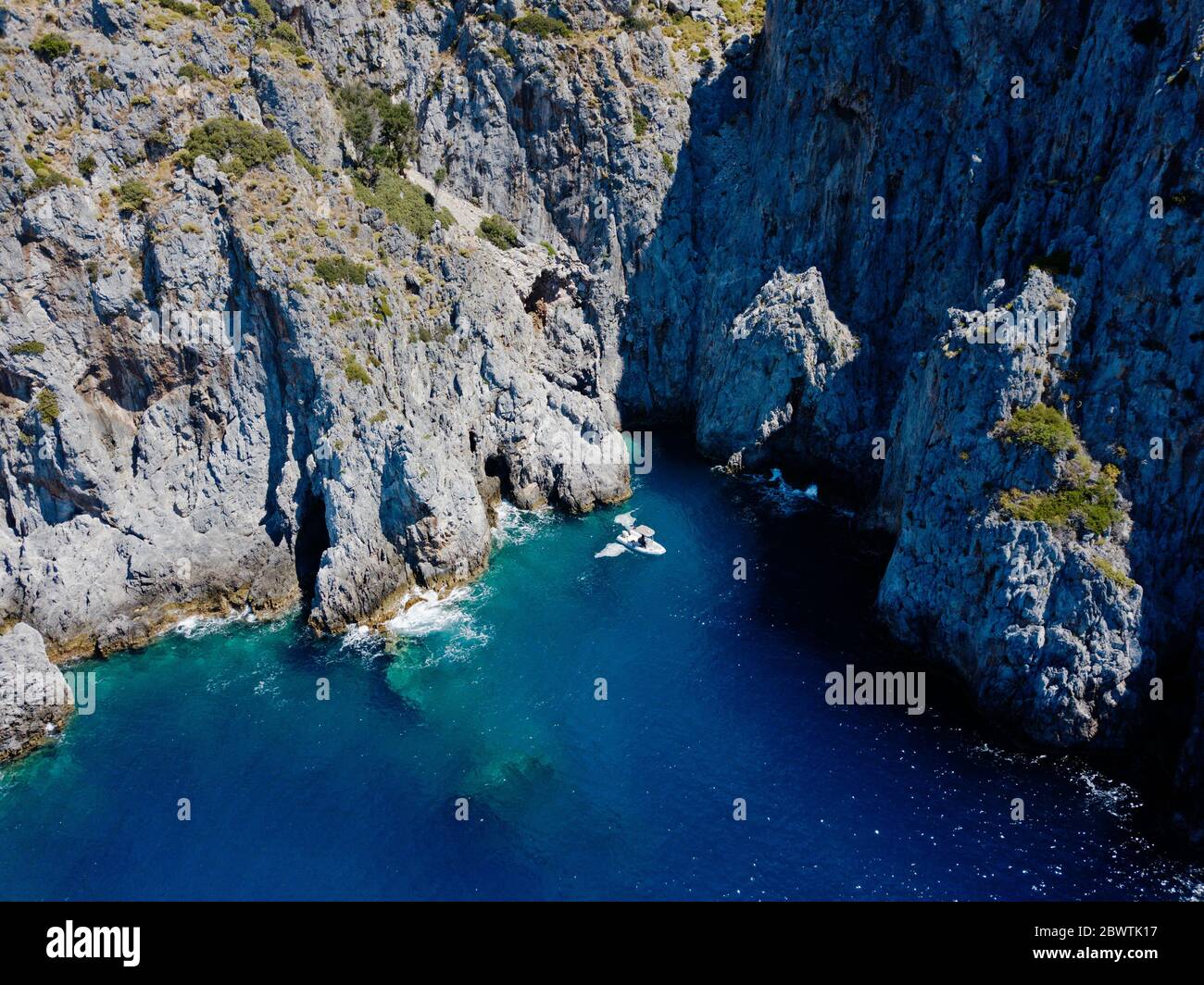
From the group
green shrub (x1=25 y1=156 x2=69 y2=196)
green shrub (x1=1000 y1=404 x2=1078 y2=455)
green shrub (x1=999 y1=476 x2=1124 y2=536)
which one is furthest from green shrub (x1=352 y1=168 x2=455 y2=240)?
green shrub (x1=999 y1=476 x2=1124 y2=536)

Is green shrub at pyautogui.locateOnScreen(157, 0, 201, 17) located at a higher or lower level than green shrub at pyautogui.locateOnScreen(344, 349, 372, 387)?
higher

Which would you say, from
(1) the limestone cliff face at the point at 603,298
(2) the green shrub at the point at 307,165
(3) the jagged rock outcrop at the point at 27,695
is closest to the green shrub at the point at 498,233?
(1) the limestone cliff face at the point at 603,298

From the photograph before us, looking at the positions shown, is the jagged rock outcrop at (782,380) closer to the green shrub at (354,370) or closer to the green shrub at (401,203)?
the green shrub at (401,203)

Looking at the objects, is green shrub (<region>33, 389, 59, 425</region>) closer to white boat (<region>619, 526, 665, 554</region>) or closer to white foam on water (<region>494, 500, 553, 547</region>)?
white foam on water (<region>494, 500, 553, 547</region>)

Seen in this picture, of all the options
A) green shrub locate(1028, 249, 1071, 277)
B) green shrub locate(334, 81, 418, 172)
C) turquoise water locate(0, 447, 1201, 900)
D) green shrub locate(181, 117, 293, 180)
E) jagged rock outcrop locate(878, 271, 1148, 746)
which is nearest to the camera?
turquoise water locate(0, 447, 1201, 900)

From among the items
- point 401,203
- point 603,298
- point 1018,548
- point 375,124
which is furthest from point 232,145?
point 1018,548

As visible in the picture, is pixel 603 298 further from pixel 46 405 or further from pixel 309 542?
pixel 46 405
